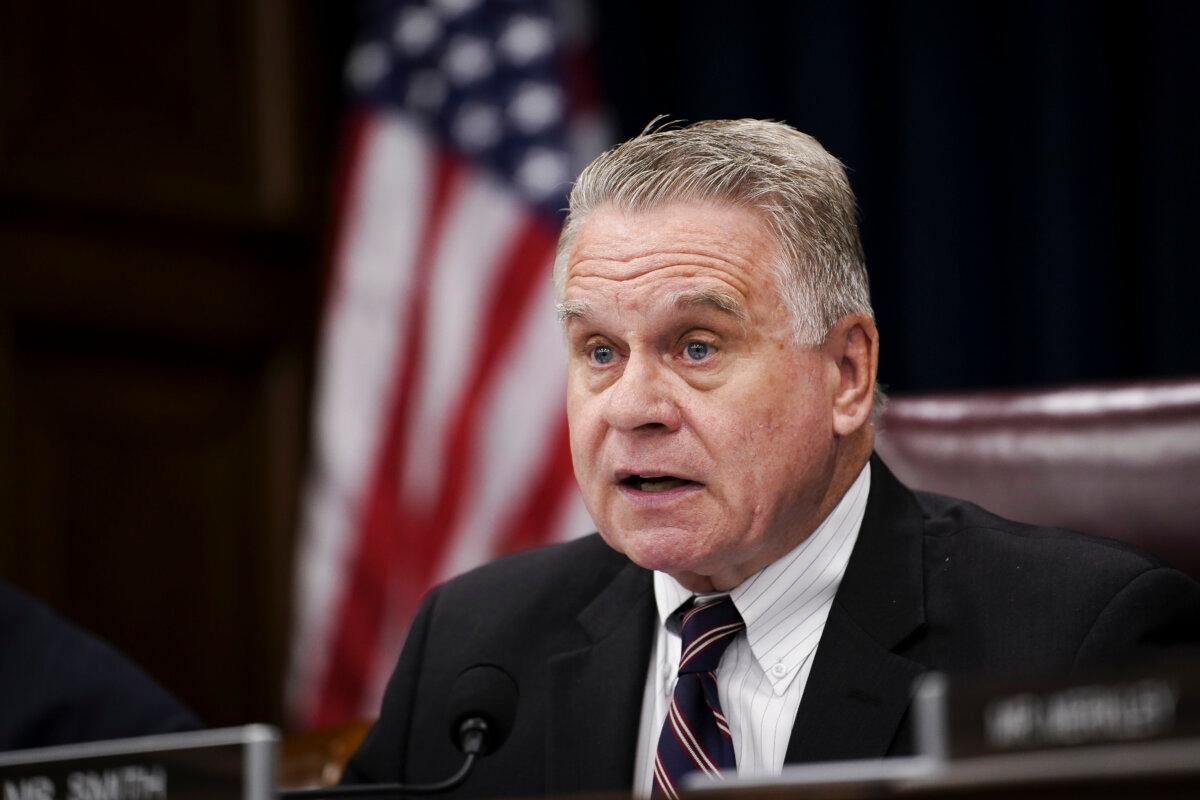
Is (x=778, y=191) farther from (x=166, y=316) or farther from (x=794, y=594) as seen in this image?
(x=166, y=316)

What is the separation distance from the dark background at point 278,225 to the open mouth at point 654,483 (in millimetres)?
1783

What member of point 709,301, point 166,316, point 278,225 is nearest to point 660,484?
point 709,301

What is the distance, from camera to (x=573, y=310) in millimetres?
1835

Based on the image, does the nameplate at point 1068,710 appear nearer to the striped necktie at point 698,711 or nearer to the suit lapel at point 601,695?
the striped necktie at point 698,711

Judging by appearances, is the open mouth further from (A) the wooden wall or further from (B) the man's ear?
(A) the wooden wall

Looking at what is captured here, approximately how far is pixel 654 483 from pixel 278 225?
104 inches

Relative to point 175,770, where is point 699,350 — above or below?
above

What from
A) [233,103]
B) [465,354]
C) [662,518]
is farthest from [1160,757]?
[233,103]

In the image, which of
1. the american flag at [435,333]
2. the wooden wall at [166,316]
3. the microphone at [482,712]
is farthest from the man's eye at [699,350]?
the wooden wall at [166,316]

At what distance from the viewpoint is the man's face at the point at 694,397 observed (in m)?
1.74

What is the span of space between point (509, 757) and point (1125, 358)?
6.46ft

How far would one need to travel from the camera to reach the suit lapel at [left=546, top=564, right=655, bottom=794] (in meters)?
1.84

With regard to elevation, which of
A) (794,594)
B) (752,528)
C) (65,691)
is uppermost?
(752,528)

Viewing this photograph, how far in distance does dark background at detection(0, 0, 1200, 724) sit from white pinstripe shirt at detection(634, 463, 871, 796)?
1590 millimetres
